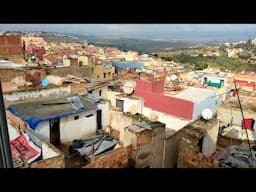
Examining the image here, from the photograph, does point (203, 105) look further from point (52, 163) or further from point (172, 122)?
point (52, 163)

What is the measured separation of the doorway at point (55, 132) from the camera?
4852 mm

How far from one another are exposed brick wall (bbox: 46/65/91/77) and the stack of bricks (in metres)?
4.94

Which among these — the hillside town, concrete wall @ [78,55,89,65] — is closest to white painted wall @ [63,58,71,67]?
the hillside town

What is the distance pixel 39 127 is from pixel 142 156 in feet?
6.87

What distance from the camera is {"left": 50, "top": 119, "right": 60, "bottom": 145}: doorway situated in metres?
4.85

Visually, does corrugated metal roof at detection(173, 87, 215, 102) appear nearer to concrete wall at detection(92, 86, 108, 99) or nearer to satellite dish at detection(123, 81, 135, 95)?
satellite dish at detection(123, 81, 135, 95)

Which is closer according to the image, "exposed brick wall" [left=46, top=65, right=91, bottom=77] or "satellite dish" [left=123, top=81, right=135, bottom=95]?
"satellite dish" [left=123, top=81, right=135, bottom=95]

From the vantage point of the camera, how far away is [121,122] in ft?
15.8

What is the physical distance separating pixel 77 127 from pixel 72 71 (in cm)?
395

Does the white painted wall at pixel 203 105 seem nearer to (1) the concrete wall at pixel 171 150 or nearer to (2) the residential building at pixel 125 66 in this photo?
(1) the concrete wall at pixel 171 150

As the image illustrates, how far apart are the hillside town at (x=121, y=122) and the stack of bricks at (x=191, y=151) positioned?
11 millimetres

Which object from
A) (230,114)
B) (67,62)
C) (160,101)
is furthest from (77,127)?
(67,62)
